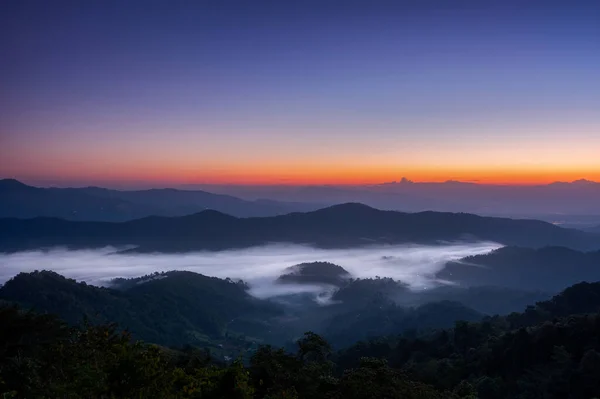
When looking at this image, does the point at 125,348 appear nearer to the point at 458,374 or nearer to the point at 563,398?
the point at 563,398

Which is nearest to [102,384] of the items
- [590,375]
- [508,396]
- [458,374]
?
[508,396]

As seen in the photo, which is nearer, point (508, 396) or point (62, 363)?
point (62, 363)

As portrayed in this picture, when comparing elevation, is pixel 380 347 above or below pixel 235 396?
below

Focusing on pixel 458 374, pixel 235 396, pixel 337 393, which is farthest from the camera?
pixel 458 374

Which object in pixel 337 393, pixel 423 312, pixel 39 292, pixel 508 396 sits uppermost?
pixel 337 393

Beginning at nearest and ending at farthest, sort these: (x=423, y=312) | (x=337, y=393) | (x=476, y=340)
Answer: (x=337, y=393)
(x=476, y=340)
(x=423, y=312)

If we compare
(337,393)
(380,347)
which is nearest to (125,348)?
(337,393)

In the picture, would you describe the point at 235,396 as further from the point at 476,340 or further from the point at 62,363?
the point at 476,340
